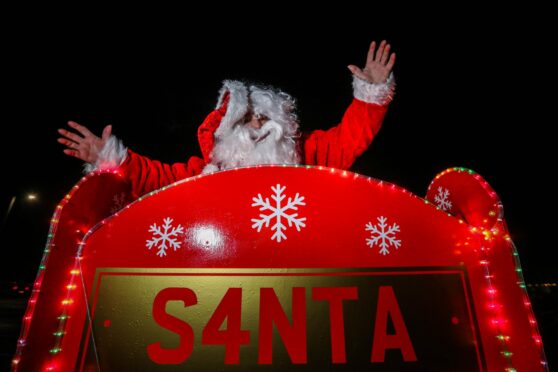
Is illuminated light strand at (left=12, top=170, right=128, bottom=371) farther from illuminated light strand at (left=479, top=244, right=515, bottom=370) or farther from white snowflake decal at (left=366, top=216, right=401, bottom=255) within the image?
illuminated light strand at (left=479, top=244, right=515, bottom=370)

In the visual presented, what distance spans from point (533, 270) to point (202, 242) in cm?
910

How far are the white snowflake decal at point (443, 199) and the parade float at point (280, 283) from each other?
184mm

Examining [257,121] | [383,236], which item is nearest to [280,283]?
[383,236]

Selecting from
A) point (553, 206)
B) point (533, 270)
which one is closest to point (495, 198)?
point (553, 206)

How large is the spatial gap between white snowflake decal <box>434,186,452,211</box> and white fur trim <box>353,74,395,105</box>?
0.79m

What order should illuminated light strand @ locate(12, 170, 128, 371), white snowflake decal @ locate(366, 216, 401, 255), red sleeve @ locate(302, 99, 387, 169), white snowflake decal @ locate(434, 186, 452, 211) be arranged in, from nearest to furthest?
illuminated light strand @ locate(12, 170, 128, 371) < white snowflake decal @ locate(366, 216, 401, 255) < white snowflake decal @ locate(434, 186, 452, 211) < red sleeve @ locate(302, 99, 387, 169)

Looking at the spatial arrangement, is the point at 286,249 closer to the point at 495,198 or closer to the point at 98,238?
the point at 98,238

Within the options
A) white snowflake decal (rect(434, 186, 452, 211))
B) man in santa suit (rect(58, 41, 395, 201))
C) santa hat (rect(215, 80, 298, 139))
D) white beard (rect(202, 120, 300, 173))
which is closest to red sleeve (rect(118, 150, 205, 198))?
man in santa suit (rect(58, 41, 395, 201))

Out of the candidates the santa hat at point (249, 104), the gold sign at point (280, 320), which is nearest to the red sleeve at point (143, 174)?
the santa hat at point (249, 104)

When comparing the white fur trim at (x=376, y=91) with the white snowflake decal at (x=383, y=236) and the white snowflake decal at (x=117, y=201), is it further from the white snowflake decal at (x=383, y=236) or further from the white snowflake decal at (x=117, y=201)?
the white snowflake decal at (x=117, y=201)

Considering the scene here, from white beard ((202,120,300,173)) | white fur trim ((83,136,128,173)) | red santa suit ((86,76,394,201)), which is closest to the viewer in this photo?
white fur trim ((83,136,128,173))

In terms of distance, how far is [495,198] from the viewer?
1.37 meters

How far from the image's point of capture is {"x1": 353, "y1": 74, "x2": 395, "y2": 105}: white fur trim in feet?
7.20

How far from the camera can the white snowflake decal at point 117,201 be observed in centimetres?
163
